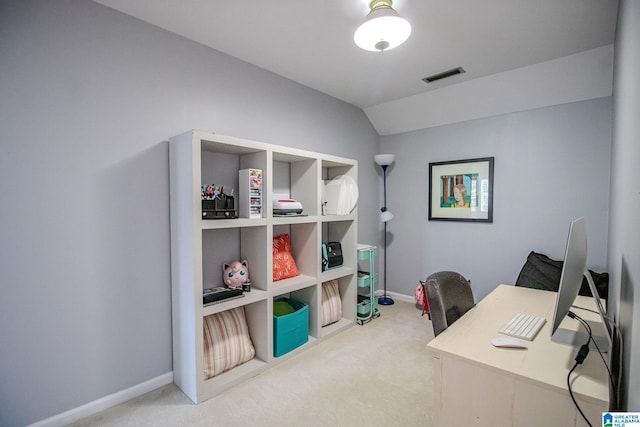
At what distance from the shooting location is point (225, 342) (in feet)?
7.27

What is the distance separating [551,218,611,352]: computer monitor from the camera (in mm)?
1087

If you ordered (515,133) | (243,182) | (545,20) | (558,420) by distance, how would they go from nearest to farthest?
(558,420) → (545,20) → (243,182) → (515,133)

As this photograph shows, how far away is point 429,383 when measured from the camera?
6.92 ft

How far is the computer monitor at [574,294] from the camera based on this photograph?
1087 millimetres

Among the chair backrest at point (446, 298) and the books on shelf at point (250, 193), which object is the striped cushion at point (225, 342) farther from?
the chair backrest at point (446, 298)

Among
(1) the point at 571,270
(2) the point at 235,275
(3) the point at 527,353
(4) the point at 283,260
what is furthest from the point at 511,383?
(4) the point at 283,260

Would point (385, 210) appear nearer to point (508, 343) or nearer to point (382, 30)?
point (382, 30)

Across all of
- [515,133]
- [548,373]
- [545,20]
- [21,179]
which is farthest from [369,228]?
[21,179]

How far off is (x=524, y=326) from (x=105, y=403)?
248 cm

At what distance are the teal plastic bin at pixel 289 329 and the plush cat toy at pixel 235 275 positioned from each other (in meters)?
0.42

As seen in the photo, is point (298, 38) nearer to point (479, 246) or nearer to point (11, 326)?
point (11, 326)

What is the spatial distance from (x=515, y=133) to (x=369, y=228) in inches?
75.5

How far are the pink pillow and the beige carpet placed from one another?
2.25ft

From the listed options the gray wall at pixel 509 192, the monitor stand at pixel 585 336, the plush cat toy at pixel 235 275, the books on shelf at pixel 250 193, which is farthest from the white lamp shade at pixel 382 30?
the gray wall at pixel 509 192
